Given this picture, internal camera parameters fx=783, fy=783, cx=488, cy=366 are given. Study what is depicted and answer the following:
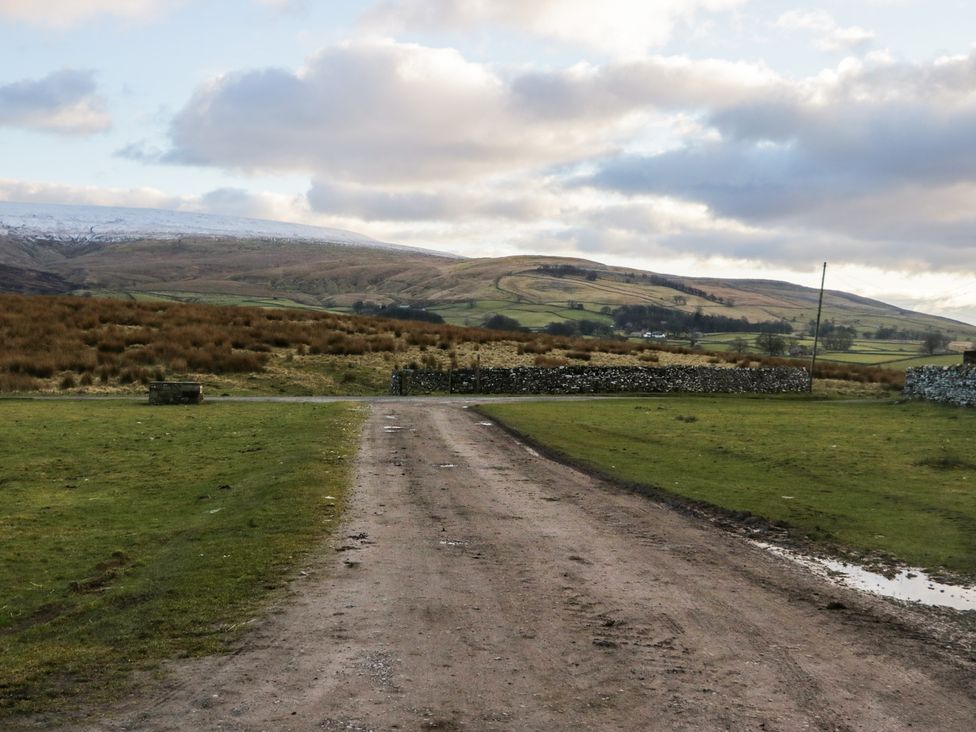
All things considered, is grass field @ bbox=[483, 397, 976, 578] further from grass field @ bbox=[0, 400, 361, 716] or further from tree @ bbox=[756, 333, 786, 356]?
tree @ bbox=[756, 333, 786, 356]

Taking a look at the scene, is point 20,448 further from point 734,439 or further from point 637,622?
point 734,439

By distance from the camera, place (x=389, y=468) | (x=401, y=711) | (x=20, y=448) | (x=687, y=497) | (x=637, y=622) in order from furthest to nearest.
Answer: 1. (x=20, y=448)
2. (x=389, y=468)
3. (x=687, y=497)
4. (x=637, y=622)
5. (x=401, y=711)

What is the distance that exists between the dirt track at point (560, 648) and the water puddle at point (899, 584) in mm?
501

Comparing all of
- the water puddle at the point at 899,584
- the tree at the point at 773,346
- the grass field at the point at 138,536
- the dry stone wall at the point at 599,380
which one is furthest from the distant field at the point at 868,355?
the water puddle at the point at 899,584

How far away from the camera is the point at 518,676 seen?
6.79 meters

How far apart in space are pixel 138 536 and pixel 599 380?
125ft

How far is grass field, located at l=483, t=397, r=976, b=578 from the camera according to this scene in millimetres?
13367

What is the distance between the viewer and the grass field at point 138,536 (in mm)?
7395

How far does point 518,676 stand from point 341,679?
1.51m

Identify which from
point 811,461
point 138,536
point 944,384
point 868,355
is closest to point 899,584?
point 138,536

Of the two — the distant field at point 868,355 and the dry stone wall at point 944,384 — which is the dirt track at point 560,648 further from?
the distant field at point 868,355

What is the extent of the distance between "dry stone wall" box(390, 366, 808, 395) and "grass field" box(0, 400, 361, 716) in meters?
20.0

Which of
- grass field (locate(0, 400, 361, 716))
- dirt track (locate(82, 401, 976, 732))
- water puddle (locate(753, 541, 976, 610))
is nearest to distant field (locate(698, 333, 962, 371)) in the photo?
grass field (locate(0, 400, 361, 716))

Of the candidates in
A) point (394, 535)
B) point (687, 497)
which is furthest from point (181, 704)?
point (687, 497)
